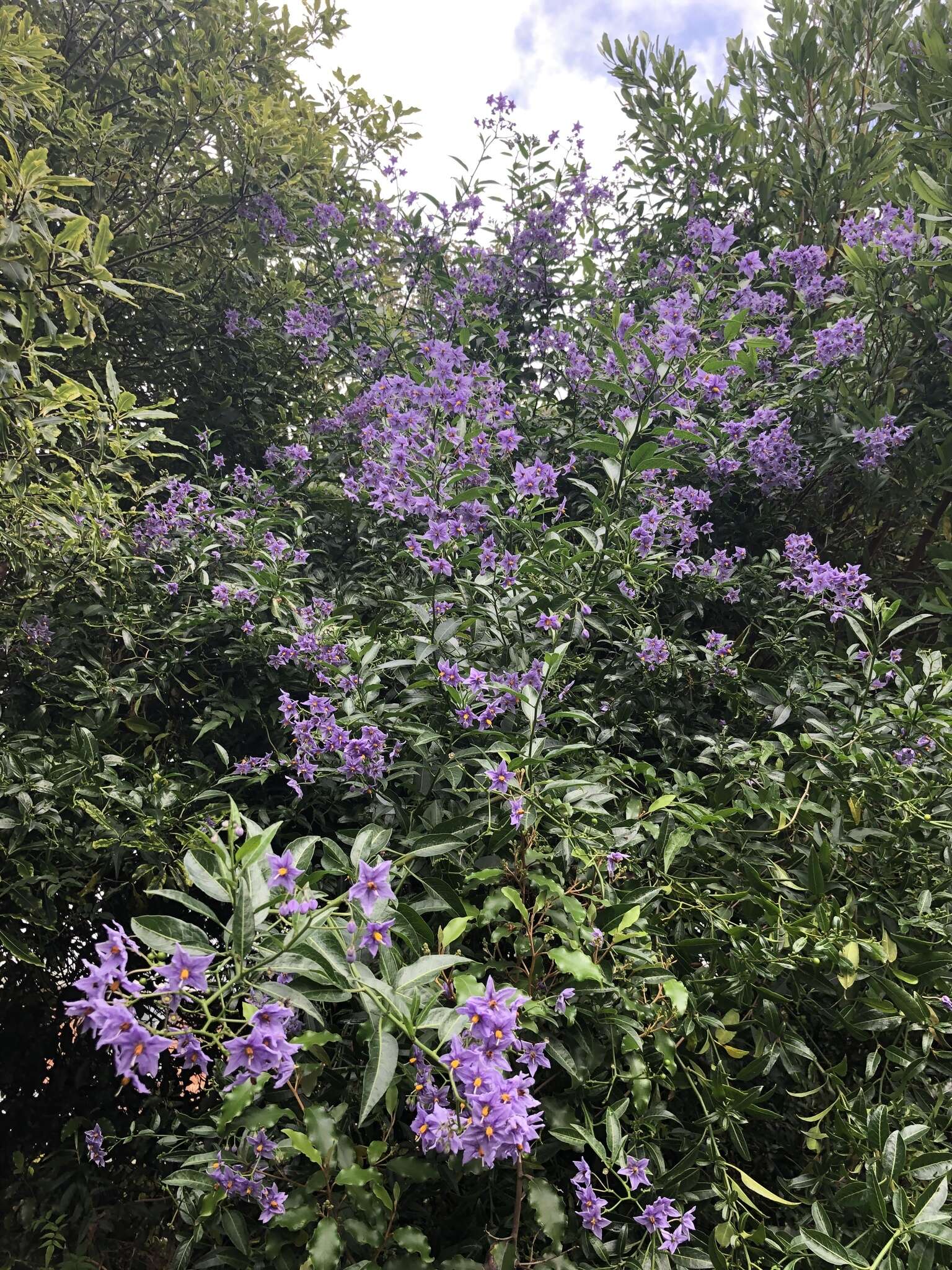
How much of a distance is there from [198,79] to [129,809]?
2.82 meters

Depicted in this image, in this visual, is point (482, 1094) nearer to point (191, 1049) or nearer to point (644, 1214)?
point (191, 1049)

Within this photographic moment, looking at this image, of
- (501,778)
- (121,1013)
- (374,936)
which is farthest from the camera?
(501,778)

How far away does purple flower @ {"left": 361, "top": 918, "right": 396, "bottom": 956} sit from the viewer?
1.03 metres

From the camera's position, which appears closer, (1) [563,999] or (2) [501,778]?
(1) [563,999]

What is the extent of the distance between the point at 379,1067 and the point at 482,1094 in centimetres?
13

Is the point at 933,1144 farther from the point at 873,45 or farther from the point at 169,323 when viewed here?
the point at 873,45

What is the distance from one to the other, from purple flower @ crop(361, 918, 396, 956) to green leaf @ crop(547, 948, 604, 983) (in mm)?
318

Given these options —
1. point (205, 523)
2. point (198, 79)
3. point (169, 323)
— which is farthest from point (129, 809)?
point (198, 79)

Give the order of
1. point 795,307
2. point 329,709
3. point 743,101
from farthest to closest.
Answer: point 743,101 < point 795,307 < point 329,709

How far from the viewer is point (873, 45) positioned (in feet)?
11.1

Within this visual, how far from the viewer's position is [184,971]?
86 cm

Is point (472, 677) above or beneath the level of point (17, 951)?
above

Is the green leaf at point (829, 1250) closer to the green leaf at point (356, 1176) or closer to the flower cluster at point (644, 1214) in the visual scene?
the flower cluster at point (644, 1214)

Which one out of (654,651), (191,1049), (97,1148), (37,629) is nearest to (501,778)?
(191,1049)
